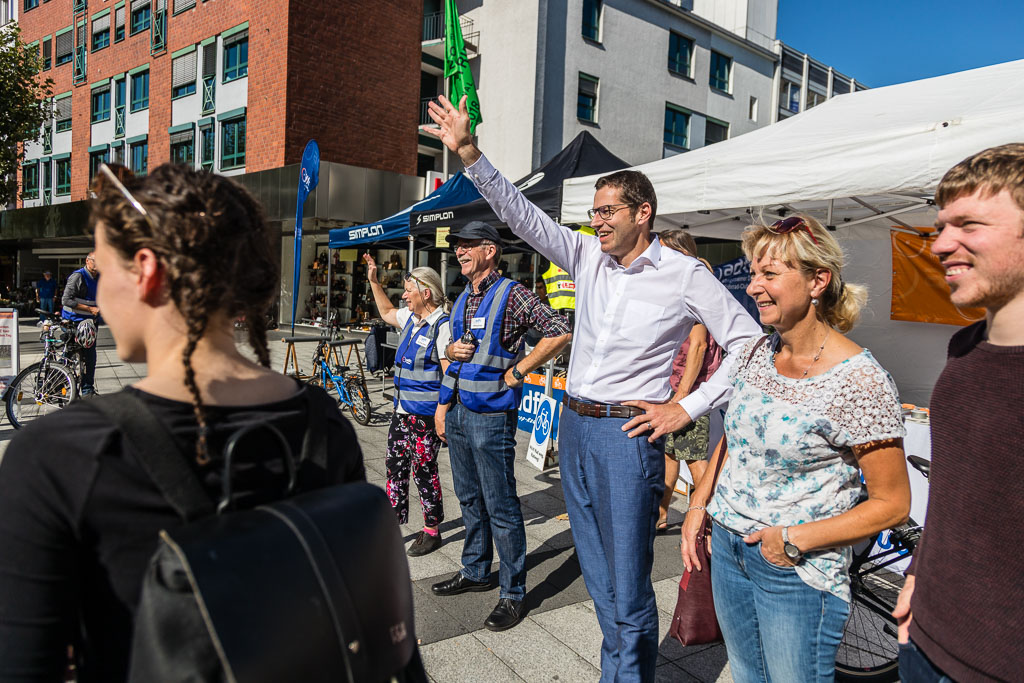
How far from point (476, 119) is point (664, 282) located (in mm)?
8689

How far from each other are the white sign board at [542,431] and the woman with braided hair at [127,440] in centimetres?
517

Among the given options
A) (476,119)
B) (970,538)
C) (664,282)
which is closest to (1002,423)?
(970,538)

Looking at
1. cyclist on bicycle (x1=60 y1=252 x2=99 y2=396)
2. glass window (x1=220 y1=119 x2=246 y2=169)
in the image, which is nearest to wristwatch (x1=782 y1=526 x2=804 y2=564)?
cyclist on bicycle (x1=60 y1=252 x2=99 y2=396)

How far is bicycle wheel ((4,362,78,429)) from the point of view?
25.7ft

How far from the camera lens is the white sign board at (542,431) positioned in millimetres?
6359

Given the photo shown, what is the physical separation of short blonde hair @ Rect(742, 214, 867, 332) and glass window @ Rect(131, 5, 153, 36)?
3163 centimetres

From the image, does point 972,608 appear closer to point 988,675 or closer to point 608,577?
point 988,675

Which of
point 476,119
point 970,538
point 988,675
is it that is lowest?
point 988,675

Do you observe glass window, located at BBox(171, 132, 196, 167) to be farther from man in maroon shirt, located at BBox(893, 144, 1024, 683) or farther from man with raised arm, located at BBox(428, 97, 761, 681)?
man in maroon shirt, located at BBox(893, 144, 1024, 683)

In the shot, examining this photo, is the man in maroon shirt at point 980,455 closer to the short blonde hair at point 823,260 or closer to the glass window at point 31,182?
the short blonde hair at point 823,260

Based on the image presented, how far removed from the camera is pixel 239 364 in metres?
1.17

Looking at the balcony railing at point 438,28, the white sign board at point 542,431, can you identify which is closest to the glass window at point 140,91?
the balcony railing at point 438,28

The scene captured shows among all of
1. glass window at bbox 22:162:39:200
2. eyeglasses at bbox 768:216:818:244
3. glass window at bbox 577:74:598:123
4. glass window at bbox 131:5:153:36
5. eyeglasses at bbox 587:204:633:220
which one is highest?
glass window at bbox 131:5:153:36

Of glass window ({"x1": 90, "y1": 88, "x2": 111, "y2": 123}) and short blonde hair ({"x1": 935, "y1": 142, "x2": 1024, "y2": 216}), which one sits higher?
glass window ({"x1": 90, "y1": 88, "x2": 111, "y2": 123})
